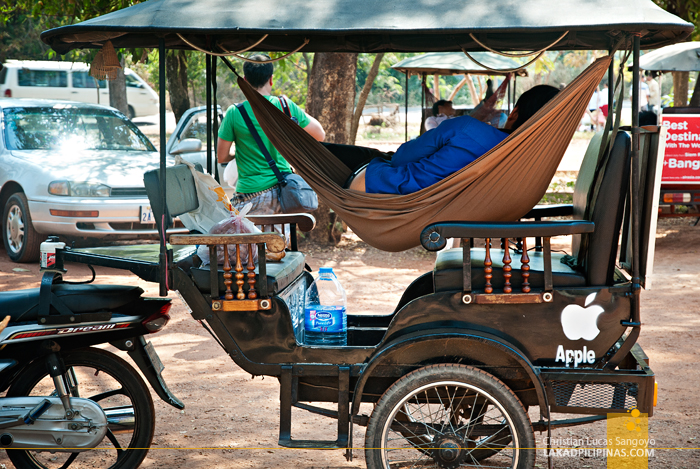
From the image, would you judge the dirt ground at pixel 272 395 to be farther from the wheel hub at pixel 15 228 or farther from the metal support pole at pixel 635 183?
the metal support pole at pixel 635 183

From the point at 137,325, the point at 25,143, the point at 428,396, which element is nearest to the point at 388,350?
the point at 428,396

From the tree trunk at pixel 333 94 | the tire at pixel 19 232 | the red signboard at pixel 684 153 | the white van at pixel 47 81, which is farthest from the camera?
the white van at pixel 47 81

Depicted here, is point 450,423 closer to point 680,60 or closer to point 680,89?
point 680,60

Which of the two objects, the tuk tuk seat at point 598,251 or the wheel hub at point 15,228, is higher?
the tuk tuk seat at point 598,251

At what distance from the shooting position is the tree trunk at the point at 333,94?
841 centimetres

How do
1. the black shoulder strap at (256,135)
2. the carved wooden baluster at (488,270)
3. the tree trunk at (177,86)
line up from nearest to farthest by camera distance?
the carved wooden baluster at (488,270), the black shoulder strap at (256,135), the tree trunk at (177,86)

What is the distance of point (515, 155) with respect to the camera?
9.21 ft

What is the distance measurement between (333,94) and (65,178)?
3309mm

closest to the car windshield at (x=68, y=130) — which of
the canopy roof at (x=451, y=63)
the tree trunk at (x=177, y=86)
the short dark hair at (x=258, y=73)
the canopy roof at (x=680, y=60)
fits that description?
the tree trunk at (x=177, y=86)

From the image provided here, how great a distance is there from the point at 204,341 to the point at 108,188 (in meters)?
2.71

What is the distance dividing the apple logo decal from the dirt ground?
0.87 metres

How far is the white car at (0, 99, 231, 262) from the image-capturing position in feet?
23.7

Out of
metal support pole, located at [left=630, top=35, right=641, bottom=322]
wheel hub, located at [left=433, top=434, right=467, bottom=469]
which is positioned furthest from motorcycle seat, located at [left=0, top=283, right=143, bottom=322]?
metal support pole, located at [left=630, top=35, right=641, bottom=322]

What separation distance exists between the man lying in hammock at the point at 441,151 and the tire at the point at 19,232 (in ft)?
18.0
